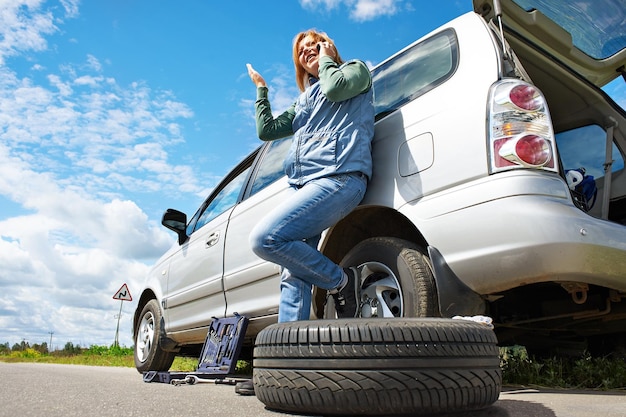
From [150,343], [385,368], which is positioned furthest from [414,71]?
[150,343]

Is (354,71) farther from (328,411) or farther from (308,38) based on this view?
(328,411)

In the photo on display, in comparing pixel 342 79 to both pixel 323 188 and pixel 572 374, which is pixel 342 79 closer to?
pixel 323 188

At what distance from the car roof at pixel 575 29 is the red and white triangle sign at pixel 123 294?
11281 millimetres

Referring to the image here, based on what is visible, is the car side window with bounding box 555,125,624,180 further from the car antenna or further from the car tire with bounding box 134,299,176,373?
the car tire with bounding box 134,299,176,373

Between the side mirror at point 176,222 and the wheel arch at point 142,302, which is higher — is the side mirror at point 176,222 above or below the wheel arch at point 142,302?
above

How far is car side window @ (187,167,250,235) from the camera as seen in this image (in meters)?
4.09

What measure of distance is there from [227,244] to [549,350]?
2.33 metres

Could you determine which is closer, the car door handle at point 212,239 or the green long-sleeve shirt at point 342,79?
the green long-sleeve shirt at point 342,79

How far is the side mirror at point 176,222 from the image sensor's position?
474 centimetres

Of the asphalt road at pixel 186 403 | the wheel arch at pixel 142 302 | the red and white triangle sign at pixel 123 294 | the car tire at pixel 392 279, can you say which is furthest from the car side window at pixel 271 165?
the red and white triangle sign at pixel 123 294

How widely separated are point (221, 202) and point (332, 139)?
7.03 feet

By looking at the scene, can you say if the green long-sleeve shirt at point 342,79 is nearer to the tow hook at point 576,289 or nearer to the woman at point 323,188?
the woman at point 323,188

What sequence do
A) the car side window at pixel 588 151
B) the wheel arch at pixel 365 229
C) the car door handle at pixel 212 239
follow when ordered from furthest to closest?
the car door handle at pixel 212 239
the car side window at pixel 588 151
the wheel arch at pixel 365 229

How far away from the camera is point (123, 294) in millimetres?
12352
